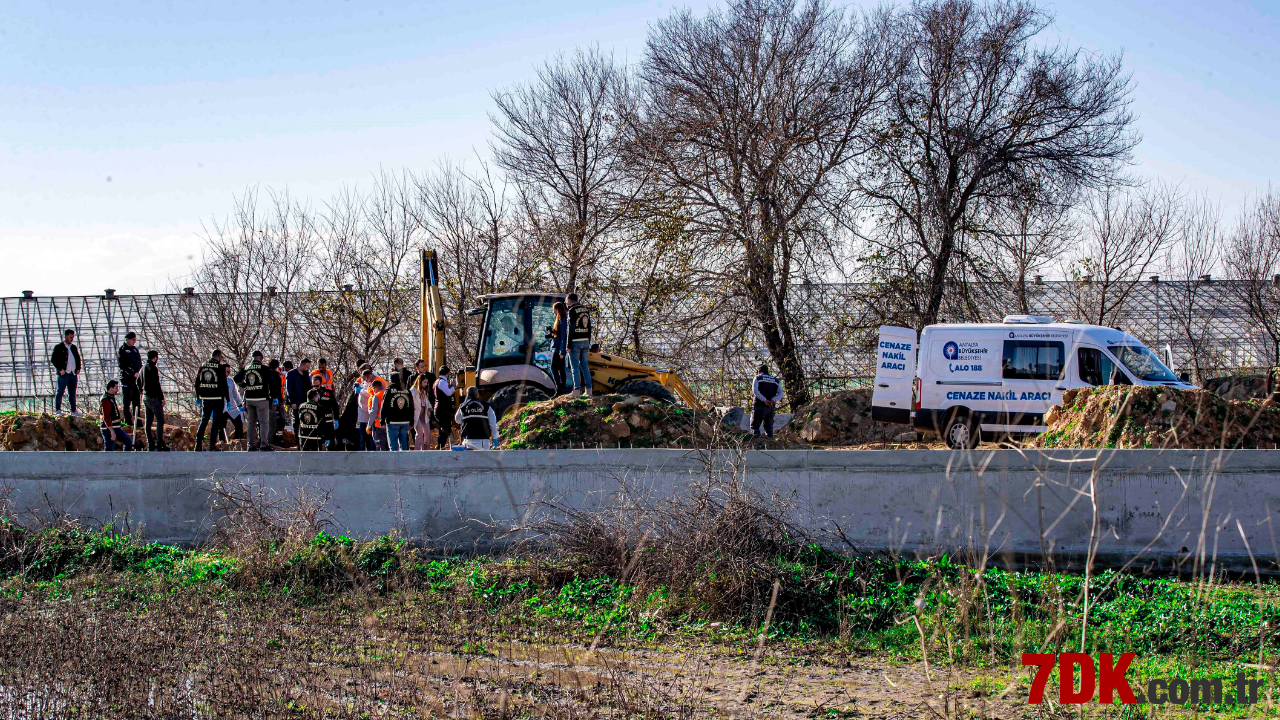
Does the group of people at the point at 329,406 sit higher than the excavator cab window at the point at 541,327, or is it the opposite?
the excavator cab window at the point at 541,327

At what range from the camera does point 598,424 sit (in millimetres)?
12414

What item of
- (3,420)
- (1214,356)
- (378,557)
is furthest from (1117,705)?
(1214,356)

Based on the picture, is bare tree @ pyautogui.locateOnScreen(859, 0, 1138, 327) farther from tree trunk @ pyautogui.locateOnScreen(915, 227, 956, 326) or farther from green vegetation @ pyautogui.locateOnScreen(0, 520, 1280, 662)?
green vegetation @ pyautogui.locateOnScreen(0, 520, 1280, 662)

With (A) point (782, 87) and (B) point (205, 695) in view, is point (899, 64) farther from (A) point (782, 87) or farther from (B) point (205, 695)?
(B) point (205, 695)

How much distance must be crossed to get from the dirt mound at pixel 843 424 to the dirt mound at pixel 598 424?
22.8ft

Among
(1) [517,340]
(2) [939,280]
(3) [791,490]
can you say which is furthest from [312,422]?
(2) [939,280]

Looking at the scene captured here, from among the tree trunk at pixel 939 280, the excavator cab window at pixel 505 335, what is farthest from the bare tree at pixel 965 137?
the excavator cab window at pixel 505 335

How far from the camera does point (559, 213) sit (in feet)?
88.3

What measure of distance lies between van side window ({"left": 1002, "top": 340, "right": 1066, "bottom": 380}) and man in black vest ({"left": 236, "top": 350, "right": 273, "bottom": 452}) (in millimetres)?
11662

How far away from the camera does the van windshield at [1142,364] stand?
48.4 ft

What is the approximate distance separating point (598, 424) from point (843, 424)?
8548mm

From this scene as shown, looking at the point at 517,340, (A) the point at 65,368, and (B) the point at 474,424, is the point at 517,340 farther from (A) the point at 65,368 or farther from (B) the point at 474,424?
(A) the point at 65,368

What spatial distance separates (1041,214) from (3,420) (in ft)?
72.7

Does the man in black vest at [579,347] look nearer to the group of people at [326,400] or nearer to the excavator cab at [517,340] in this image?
the group of people at [326,400]
